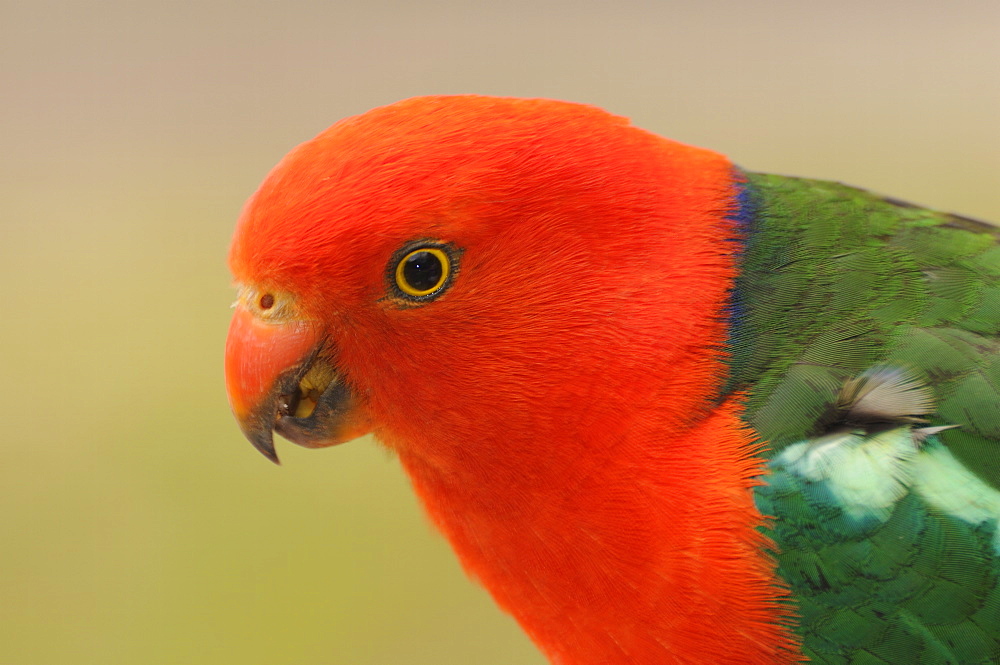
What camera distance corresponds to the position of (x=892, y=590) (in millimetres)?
939

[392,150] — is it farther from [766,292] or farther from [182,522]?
[182,522]

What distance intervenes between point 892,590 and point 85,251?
99.9 inches

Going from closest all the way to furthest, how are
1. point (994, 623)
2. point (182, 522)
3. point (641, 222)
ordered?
point (994, 623)
point (641, 222)
point (182, 522)

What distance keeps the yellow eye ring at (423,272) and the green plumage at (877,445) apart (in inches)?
13.4

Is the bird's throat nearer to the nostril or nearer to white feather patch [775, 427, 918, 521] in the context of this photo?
white feather patch [775, 427, 918, 521]

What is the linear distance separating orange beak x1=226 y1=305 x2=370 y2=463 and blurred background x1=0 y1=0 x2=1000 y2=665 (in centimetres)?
124

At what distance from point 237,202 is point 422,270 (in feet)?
6.72

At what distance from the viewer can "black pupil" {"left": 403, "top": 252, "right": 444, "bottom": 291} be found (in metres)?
0.99

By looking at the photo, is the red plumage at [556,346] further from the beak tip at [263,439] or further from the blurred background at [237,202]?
the blurred background at [237,202]

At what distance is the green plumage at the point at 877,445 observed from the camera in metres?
0.94

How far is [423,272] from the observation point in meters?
1.00

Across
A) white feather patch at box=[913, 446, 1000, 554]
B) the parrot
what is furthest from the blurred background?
white feather patch at box=[913, 446, 1000, 554]

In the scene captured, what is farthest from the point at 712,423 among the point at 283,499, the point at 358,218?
the point at 283,499

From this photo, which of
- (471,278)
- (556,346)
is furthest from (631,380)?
(471,278)
